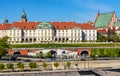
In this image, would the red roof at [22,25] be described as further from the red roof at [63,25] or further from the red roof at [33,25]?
the red roof at [63,25]

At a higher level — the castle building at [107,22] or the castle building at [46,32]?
the castle building at [107,22]

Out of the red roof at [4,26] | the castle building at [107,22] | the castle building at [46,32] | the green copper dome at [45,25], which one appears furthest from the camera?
the castle building at [107,22]

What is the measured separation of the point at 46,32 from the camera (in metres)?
127

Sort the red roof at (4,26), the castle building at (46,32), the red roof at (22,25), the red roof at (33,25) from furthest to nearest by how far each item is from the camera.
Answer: the red roof at (4,26) < the red roof at (33,25) < the red roof at (22,25) < the castle building at (46,32)

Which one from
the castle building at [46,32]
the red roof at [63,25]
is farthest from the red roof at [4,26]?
the red roof at [63,25]

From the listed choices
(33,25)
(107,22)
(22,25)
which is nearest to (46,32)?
(33,25)

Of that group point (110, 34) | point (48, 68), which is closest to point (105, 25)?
point (110, 34)

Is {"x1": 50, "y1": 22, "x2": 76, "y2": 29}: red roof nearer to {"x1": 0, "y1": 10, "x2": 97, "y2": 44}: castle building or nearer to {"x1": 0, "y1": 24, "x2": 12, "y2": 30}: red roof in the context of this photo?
{"x1": 0, "y1": 10, "x2": 97, "y2": 44}: castle building

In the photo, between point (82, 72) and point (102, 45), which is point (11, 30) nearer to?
point (102, 45)

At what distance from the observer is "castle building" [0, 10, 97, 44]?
413 feet

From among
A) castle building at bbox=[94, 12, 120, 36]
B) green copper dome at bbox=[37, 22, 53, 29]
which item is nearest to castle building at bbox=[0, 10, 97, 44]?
green copper dome at bbox=[37, 22, 53, 29]

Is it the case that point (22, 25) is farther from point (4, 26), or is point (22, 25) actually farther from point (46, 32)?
point (46, 32)

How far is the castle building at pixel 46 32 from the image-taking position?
126 meters

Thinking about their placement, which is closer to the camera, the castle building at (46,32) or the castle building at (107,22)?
the castle building at (46,32)
